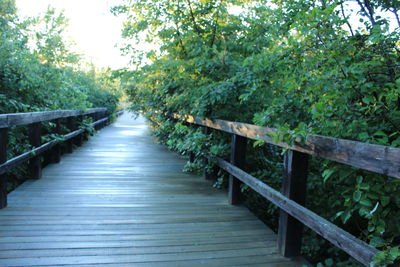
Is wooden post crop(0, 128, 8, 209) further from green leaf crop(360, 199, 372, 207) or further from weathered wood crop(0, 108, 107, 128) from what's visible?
green leaf crop(360, 199, 372, 207)

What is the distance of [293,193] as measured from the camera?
2.49m

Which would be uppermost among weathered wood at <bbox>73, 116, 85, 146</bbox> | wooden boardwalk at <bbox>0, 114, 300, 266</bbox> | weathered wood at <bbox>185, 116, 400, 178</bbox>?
weathered wood at <bbox>185, 116, 400, 178</bbox>

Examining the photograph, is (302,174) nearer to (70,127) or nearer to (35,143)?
(35,143)

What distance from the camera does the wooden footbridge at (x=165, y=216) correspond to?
2.14m

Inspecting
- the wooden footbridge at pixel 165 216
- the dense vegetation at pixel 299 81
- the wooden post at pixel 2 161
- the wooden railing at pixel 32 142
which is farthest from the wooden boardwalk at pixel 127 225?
the dense vegetation at pixel 299 81

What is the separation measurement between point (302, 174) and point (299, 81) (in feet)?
2.33

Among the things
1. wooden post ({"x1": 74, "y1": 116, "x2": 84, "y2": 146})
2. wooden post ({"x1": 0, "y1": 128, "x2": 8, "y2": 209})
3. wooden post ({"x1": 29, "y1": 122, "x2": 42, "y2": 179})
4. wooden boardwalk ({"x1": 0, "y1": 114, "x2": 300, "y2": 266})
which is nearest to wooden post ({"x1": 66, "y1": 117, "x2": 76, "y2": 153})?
wooden post ({"x1": 74, "y1": 116, "x2": 84, "y2": 146})

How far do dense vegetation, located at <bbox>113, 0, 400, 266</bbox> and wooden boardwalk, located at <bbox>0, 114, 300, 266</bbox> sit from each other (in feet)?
2.04

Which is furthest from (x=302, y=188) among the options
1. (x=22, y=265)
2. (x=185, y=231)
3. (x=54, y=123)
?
(x=54, y=123)

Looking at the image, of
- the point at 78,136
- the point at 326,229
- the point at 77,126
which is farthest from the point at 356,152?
the point at 78,136

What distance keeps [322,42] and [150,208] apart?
8.09ft

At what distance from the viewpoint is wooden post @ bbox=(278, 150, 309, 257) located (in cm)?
247

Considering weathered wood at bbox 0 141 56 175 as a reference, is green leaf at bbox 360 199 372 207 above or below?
above

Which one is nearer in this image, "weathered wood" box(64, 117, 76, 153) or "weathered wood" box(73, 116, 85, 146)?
"weathered wood" box(64, 117, 76, 153)
